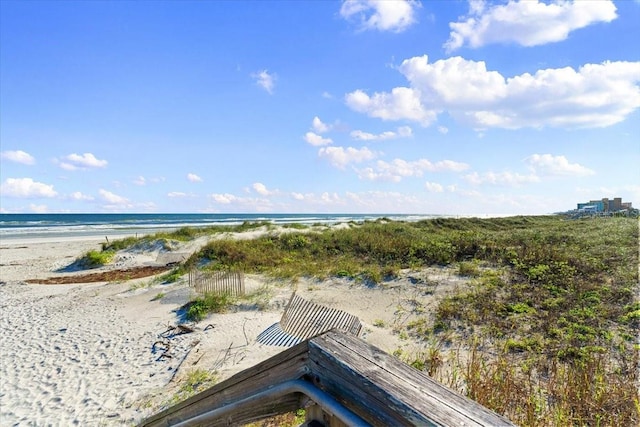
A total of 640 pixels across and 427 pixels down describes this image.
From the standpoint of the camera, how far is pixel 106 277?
18641 millimetres

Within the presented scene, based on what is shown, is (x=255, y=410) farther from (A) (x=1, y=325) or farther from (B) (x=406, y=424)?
(A) (x=1, y=325)

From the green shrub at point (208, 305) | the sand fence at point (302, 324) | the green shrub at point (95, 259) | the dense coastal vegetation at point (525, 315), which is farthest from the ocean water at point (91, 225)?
the sand fence at point (302, 324)

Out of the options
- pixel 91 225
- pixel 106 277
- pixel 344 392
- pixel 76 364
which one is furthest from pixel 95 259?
pixel 91 225

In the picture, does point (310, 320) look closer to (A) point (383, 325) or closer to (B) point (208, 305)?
(A) point (383, 325)

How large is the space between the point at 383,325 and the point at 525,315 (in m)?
3.06

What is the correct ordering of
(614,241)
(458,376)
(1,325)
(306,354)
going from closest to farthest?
(306,354) < (458,376) < (1,325) < (614,241)

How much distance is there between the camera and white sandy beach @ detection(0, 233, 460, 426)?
681cm

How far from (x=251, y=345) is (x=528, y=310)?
19.9ft

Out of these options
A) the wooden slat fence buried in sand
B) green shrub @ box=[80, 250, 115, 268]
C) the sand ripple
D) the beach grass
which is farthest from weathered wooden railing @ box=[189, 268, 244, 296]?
green shrub @ box=[80, 250, 115, 268]

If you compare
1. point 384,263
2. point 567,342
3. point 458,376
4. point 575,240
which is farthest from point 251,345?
point 575,240

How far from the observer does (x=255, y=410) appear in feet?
3.58

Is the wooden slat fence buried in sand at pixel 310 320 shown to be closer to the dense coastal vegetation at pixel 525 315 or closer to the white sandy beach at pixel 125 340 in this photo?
the white sandy beach at pixel 125 340

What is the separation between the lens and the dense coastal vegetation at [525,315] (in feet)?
14.1

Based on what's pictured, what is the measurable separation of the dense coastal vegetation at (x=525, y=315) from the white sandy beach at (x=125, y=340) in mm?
1017
